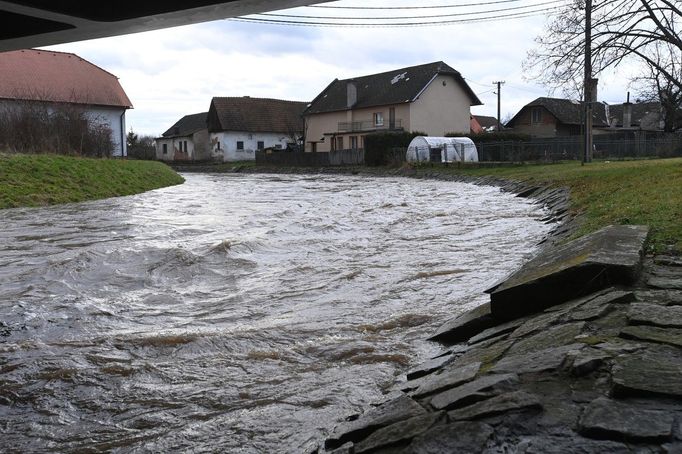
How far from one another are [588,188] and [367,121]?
2128 inches

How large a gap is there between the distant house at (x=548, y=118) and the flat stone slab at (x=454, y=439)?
70798 mm

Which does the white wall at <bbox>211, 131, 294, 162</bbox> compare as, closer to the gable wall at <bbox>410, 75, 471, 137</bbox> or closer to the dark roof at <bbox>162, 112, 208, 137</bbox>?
the dark roof at <bbox>162, 112, 208, 137</bbox>

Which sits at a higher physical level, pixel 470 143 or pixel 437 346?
pixel 470 143

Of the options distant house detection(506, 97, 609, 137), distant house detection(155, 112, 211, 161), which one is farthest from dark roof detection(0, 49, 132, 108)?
distant house detection(506, 97, 609, 137)

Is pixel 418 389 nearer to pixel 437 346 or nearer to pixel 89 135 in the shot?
pixel 437 346

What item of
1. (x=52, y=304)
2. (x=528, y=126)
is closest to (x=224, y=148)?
(x=528, y=126)

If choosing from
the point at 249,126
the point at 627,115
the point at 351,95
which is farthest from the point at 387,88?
the point at 627,115

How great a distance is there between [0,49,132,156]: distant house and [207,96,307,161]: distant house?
92.7 feet

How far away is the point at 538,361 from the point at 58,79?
5577cm

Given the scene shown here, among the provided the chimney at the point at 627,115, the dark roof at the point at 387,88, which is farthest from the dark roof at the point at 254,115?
the chimney at the point at 627,115

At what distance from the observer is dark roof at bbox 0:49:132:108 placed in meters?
48.5

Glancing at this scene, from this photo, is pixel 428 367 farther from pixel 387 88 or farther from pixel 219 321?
pixel 387 88

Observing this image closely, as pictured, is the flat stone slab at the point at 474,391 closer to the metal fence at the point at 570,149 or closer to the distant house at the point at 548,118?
the metal fence at the point at 570,149

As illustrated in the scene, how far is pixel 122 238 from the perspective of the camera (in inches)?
583
